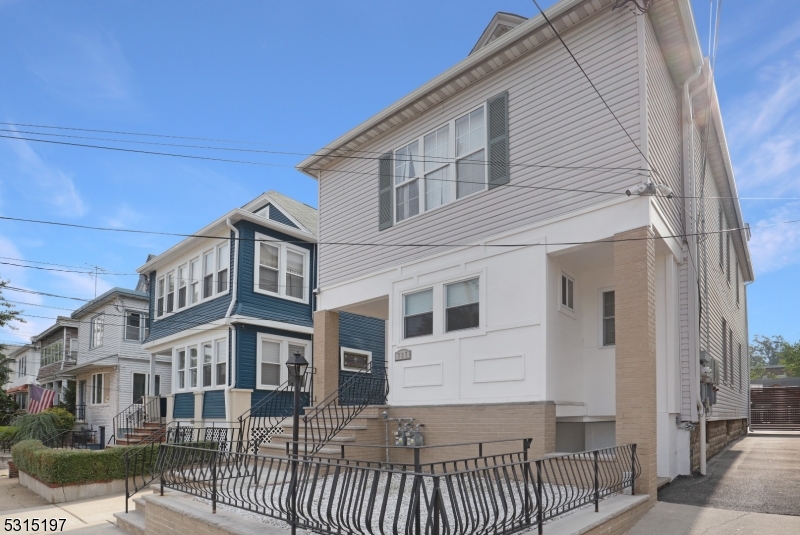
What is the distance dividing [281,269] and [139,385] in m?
12.9

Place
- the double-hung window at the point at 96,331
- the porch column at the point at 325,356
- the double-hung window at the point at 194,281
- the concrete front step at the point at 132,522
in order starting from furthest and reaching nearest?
the double-hung window at the point at 96,331 → the double-hung window at the point at 194,281 → the porch column at the point at 325,356 → the concrete front step at the point at 132,522

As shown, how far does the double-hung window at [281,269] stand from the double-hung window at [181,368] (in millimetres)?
4085

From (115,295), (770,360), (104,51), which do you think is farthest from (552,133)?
(770,360)

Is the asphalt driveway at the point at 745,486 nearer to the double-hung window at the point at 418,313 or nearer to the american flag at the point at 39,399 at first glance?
the double-hung window at the point at 418,313

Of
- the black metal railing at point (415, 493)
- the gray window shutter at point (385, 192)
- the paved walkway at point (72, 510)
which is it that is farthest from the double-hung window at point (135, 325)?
the black metal railing at point (415, 493)

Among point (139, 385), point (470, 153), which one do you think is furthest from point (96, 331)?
point (470, 153)

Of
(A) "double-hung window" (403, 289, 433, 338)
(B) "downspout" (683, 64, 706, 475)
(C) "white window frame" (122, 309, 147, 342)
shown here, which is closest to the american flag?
(C) "white window frame" (122, 309, 147, 342)

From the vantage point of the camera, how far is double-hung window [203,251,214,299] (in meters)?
19.0

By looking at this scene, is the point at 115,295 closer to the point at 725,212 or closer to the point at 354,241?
the point at 354,241

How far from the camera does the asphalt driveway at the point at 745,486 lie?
761cm

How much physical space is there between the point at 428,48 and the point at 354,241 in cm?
475

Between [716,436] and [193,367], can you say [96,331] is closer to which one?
[193,367]

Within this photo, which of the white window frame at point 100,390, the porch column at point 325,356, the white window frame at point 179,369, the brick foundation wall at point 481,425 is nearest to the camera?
the brick foundation wall at point 481,425

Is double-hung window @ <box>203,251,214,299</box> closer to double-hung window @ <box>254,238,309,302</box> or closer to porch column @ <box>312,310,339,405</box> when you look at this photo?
double-hung window @ <box>254,238,309,302</box>
